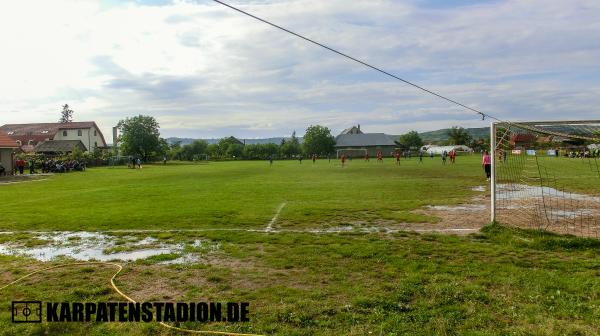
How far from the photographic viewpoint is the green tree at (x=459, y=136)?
5359 inches

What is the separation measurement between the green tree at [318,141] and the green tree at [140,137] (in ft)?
127

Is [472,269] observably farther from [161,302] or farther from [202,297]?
[161,302]

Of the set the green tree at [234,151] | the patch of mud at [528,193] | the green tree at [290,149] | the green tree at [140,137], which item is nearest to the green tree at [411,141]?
the green tree at [290,149]

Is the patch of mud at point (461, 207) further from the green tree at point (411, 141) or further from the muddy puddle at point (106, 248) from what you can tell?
the green tree at point (411, 141)

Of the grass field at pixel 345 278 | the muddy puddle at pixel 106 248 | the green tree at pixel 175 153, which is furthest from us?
the green tree at pixel 175 153

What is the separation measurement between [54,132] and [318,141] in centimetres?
5846

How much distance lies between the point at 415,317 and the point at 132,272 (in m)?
4.74

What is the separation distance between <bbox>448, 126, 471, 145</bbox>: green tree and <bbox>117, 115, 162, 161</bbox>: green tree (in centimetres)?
9374

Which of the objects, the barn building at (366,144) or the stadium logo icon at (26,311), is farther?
the barn building at (366,144)

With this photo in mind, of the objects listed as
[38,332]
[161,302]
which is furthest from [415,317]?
[38,332]

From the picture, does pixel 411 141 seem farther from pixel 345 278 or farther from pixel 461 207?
pixel 345 278

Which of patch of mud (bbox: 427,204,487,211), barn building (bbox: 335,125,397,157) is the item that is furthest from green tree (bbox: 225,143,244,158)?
patch of mud (bbox: 427,204,487,211)

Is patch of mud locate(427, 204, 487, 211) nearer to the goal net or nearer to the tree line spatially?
the goal net

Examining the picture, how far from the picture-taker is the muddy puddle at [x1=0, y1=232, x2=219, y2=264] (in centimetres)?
844
